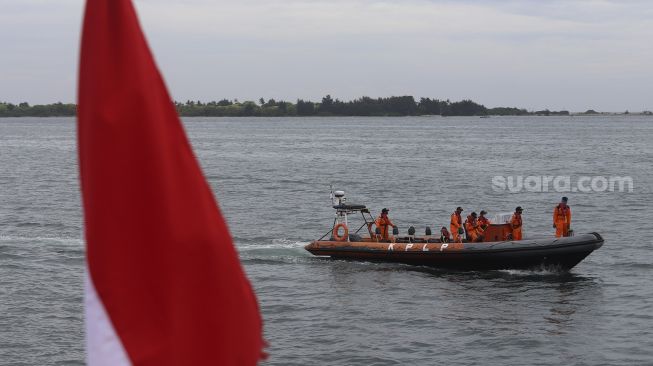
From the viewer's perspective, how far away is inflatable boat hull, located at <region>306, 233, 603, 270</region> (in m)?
25.2

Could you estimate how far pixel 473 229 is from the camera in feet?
86.5

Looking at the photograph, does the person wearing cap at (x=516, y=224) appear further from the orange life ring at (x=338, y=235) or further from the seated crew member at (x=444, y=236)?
Answer: the orange life ring at (x=338, y=235)

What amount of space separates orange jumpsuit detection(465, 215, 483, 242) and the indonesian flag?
23810 mm

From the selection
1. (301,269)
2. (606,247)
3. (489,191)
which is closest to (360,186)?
(489,191)

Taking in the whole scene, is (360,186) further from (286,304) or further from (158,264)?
(158,264)

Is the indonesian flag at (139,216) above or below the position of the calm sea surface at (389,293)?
above

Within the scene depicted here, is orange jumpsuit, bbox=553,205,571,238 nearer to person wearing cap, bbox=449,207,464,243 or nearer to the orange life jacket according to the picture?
the orange life jacket

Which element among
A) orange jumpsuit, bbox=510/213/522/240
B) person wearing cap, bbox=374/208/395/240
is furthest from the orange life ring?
orange jumpsuit, bbox=510/213/522/240

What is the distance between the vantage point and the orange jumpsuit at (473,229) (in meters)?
26.4

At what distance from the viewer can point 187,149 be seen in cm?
292

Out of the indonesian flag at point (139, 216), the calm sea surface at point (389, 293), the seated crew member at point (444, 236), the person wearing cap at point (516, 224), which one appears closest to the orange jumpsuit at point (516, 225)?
the person wearing cap at point (516, 224)

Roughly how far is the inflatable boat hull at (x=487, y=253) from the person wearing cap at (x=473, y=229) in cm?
57

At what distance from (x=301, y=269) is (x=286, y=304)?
4.41 meters

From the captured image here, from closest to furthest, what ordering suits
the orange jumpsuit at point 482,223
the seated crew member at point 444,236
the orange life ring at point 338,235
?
the orange jumpsuit at point 482,223
the seated crew member at point 444,236
the orange life ring at point 338,235
